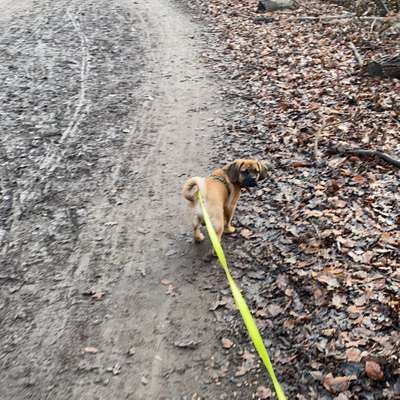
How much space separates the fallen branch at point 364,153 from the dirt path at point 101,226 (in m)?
2.41

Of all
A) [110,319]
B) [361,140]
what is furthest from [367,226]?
[110,319]

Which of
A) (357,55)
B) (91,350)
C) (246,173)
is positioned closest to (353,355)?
(246,173)

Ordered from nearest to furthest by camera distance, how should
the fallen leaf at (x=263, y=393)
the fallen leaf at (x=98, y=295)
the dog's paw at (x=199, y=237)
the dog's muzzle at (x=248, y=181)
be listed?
the fallen leaf at (x=263, y=393) → the fallen leaf at (x=98, y=295) → the dog's muzzle at (x=248, y=181) → the dog's paw at (x=199, y=237)

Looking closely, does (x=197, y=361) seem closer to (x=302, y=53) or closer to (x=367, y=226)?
(x=367, y=226)

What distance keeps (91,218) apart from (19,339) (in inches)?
97.3

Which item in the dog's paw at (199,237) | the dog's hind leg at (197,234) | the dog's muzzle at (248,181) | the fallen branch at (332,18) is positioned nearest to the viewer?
the dog's muzzle at (248,181)

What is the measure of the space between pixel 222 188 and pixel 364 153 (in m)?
3.23

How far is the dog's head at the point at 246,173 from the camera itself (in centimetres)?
592

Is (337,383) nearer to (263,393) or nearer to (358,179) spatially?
(263,393)

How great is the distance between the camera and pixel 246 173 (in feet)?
19.6

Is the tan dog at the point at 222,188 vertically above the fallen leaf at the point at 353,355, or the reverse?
the tan dog at the point at 222,188

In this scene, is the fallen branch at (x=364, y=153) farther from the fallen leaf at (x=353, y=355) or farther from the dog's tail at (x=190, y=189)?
the fallen leaf at (x=353, y=355)

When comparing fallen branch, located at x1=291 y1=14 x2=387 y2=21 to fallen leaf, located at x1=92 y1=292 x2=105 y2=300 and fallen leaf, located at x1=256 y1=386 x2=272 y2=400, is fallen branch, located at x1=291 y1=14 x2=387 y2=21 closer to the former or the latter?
fallen leaf, located at x1=92 y1=292 x2=105 y2=300

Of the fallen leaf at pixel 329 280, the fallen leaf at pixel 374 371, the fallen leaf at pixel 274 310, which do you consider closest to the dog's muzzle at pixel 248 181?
the fallen leaf at pixel 329 280
